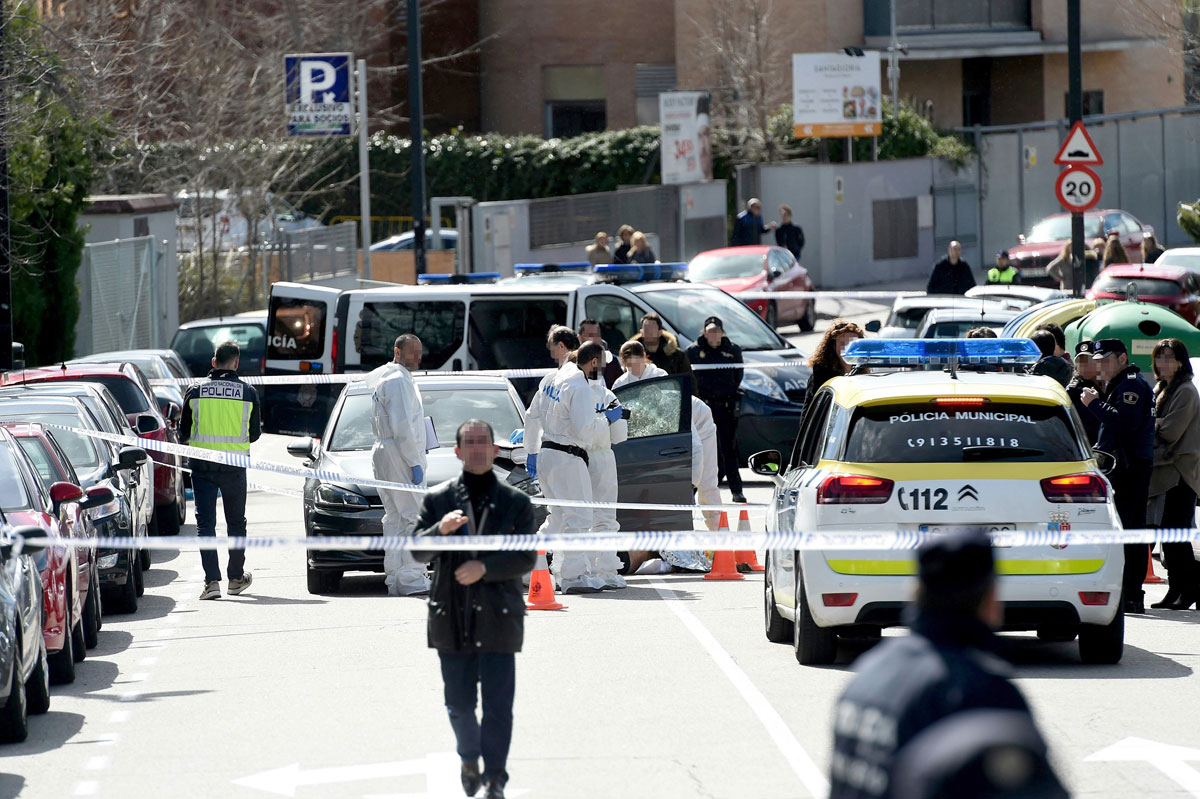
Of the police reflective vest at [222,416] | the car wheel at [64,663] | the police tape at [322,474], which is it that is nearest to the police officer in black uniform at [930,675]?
the car wheel at [64,663]

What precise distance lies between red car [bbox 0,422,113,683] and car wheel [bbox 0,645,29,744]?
0.98 meters

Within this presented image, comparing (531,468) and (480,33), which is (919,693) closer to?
(531,468)

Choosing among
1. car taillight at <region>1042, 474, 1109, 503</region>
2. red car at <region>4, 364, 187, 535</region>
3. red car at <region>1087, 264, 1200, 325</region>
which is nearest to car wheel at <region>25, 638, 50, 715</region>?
car taillight at <region>1042, 474, 1109, 503</region>

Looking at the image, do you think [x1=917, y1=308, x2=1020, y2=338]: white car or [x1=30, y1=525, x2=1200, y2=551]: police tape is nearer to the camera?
[x1=30, y1=525, x2=1200, y2=551]: police tape

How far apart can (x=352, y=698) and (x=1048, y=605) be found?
358 cm

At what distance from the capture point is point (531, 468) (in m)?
13.7

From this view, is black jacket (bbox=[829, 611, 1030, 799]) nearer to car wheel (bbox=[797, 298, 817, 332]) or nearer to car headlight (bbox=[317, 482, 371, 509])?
car headlight (bbox=[317, 482, 371, 509])

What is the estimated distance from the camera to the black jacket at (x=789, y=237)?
3666cm

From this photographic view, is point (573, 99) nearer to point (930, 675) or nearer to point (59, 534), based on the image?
point (59, 534)

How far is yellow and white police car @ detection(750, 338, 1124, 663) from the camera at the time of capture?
31.7 ft

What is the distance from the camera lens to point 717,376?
18.5m

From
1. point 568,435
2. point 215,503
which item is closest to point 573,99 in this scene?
point 215,503

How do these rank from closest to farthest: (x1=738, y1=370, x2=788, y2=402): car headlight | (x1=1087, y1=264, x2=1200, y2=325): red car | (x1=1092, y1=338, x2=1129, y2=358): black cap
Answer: (x1=1092, y1=338, x2=1129, y2=358): black cap → (x1=738, y1=370, x2=788, y2=402): car headlight → (x1=1087, y1=264, x2=1200, y2=325): red car

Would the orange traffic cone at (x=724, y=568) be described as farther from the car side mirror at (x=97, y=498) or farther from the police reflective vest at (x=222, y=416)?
the car side mirror at (x=97, y=498)
